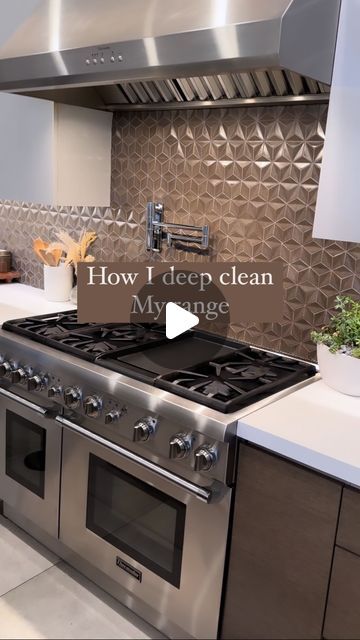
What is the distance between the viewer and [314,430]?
1378mm

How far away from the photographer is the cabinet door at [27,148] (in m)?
2.22

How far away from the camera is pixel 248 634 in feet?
4.90

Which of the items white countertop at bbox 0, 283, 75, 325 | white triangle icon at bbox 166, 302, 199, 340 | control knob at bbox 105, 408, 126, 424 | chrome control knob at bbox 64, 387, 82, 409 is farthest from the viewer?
white countertop at bbox 0, 283, 75, 325

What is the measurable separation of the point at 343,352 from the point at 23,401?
3.66 ft

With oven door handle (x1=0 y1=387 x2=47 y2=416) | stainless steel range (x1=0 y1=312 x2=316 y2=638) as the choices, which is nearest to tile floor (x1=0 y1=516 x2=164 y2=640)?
stainless steel range (x1=0 y1=312 x2=316 y2=638)

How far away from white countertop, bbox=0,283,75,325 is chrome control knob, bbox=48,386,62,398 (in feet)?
1.54

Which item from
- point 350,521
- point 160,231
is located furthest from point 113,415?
point 160,231

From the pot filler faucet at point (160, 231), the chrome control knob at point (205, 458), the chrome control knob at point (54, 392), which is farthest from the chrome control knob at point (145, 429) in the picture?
the pot filler faucet at point (160, 231)

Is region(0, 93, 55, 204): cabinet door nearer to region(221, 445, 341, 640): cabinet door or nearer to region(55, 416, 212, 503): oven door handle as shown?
region(55, 416, 212, 503): oven door handle

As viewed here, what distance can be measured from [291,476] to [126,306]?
1127 mm

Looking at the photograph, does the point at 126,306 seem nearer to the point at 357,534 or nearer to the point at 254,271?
the point at 254,271

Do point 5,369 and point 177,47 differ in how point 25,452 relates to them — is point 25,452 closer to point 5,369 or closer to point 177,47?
point 5,369

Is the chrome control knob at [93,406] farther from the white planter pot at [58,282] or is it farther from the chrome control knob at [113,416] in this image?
the white planter pot at [58,282]

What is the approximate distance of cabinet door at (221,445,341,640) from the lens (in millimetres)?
1309
